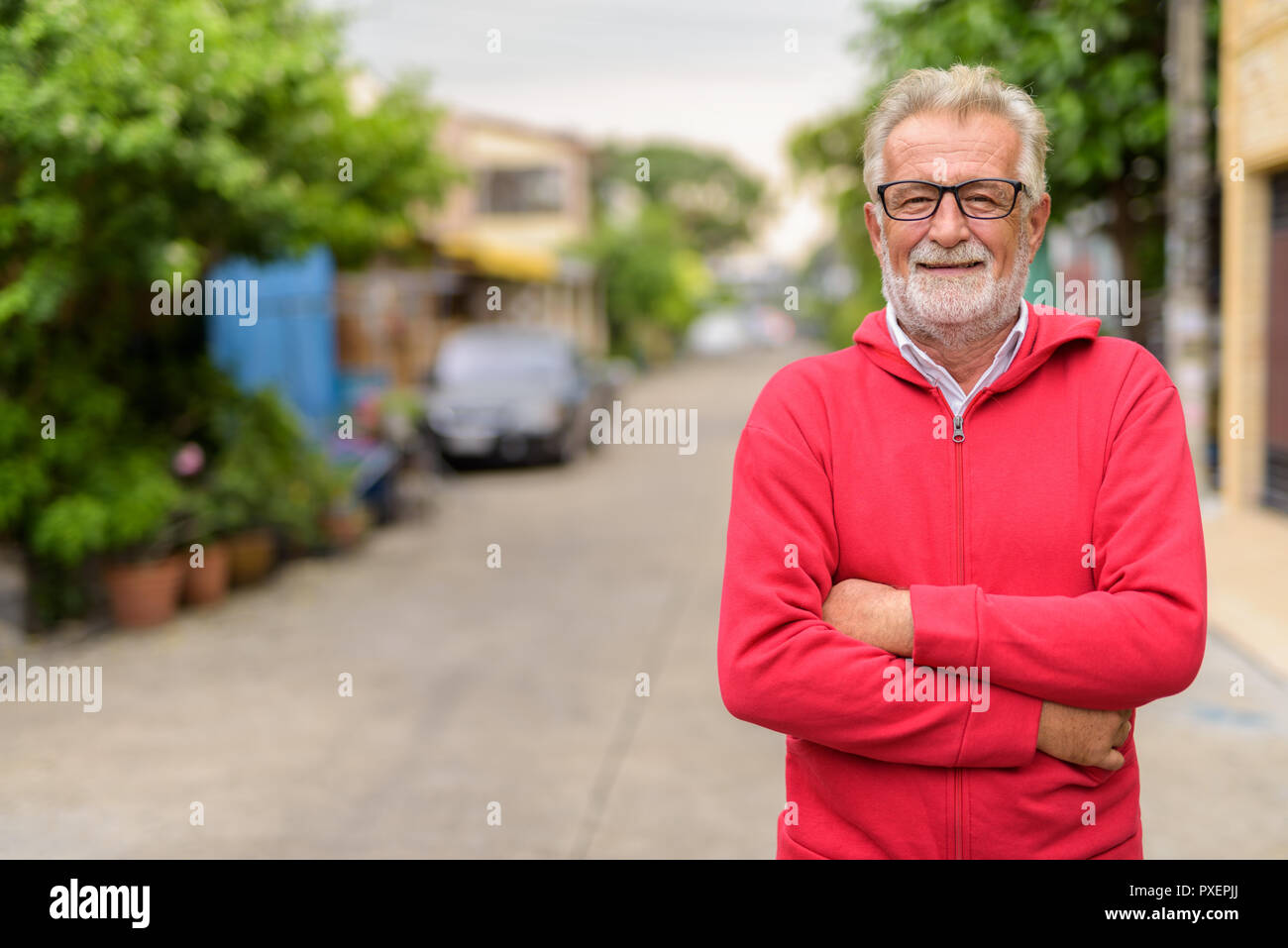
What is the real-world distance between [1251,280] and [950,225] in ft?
32.6

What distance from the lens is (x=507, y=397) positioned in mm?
15680

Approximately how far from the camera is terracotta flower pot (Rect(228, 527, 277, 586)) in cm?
878

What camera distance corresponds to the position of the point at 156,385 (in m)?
8.73

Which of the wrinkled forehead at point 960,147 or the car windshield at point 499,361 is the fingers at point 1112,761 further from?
the car windshield at point 499,361

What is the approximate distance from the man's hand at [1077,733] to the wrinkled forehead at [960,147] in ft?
2.56

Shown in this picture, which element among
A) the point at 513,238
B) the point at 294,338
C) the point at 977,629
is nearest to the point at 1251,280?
the point at 977,629

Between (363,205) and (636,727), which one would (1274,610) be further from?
(363,205)

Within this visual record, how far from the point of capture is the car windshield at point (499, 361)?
635 inches

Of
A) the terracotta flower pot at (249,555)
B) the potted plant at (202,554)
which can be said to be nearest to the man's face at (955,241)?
the potted plant at (202,554)

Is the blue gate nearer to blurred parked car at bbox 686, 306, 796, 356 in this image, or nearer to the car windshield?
the car windshield

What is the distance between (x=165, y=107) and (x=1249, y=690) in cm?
588

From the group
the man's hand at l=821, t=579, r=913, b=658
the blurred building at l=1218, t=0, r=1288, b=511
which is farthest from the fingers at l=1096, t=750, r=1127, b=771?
the blurred building at l=1218, t=0, r=1288, b=511

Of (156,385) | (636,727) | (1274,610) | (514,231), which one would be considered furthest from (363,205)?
(514,231)

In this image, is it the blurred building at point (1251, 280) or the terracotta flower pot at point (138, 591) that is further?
the blurred building at point (1251, 280)
